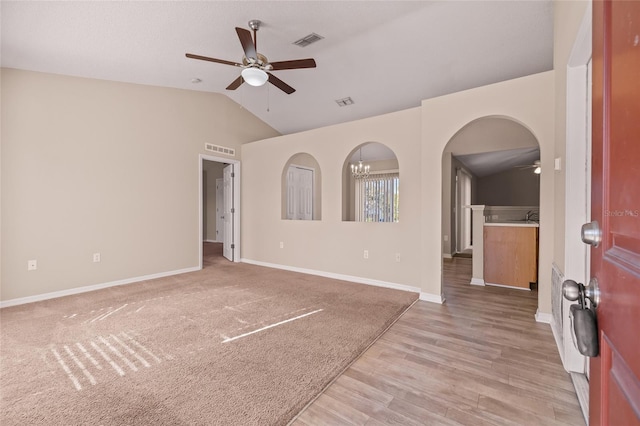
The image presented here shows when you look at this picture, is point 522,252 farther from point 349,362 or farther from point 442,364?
point 349,362

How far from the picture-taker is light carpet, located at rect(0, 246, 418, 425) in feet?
5.11

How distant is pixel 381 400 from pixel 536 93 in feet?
10.1

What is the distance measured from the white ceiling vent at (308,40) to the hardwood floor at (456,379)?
3330 mm

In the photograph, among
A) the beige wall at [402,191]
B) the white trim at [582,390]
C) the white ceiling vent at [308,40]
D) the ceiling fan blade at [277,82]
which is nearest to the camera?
the white trim at [582,390]

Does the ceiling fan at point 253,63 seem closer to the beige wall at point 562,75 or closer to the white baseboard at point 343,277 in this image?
the beige wall at point 562,75

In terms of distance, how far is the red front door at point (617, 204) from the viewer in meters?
0.49

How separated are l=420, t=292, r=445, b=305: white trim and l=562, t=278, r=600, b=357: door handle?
2830 mm

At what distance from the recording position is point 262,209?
5.45 metres

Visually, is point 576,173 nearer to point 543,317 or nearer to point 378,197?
point 543,317

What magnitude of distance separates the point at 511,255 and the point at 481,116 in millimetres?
2000

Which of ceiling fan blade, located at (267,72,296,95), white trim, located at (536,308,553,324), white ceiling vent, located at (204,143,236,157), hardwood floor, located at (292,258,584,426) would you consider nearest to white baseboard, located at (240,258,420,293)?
hardwood floor, located at (292,258,584,426)

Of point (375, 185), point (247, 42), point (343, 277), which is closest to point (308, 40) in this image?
point (247, 42)

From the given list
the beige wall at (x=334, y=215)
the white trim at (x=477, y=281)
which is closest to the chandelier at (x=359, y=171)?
the beige wall at (x=334, y=215)

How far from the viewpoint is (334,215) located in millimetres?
4477
